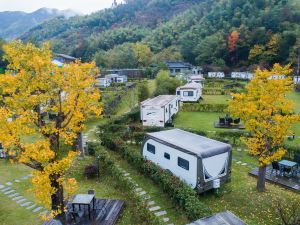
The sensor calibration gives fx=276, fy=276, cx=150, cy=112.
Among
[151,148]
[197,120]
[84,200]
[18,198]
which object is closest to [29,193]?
[18,198]

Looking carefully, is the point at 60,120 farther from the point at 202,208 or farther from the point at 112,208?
the point at 202,208

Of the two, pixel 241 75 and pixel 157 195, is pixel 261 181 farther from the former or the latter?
pixel 241 75

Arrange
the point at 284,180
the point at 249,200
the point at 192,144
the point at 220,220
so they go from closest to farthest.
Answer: the point at 220,220, the point at 249,200, the point at 192,144, the point at 284,180

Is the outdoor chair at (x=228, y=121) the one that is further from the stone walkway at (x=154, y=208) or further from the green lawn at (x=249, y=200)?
the stone walkway at (x=154, y=208)

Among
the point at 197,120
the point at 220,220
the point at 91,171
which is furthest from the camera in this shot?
the point at 197,120

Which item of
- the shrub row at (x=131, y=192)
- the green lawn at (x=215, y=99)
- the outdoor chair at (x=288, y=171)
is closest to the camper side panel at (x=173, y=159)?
the shrub row at (x=131, y=192)

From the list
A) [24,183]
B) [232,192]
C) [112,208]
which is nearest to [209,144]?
[232,192]
